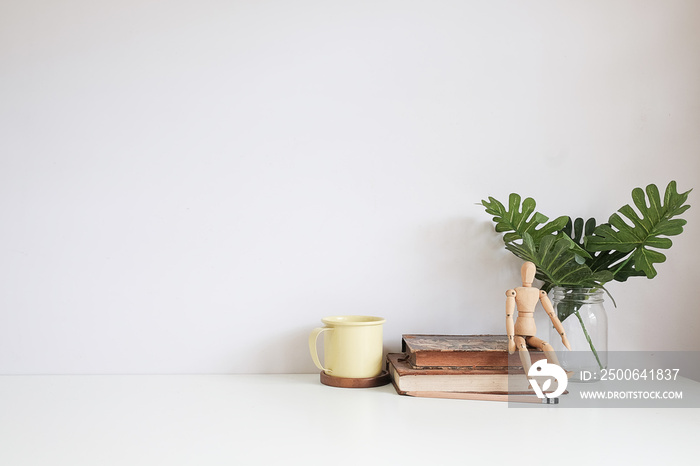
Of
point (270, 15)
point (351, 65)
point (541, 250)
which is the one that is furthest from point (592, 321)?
point (270, 15)

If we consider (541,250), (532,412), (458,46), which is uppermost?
(458,46)

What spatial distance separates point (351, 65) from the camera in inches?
47.9

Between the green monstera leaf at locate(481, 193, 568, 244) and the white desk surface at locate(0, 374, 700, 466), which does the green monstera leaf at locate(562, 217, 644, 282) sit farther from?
the white desk surface at locate(0, 374, 700, 466)

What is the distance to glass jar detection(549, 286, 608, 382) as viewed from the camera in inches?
42.8

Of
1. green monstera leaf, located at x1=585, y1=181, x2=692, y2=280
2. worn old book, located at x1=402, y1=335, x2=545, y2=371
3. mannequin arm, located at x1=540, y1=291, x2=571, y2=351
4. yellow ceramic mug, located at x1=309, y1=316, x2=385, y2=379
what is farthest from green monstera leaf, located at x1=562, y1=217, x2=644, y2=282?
yellow ceramic mug, located at x1=309, y1=316, x2=385, y2=379

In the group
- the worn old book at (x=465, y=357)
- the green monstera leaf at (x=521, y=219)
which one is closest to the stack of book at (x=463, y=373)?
the worn old book at (x=465, y=357)

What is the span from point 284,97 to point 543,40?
56 cm

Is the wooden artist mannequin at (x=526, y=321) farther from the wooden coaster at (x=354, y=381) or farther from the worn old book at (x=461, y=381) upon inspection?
the wooden coaster at (x=354, y=381)

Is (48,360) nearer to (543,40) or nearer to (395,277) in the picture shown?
(395,277)

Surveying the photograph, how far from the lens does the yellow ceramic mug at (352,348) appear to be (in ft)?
3.48

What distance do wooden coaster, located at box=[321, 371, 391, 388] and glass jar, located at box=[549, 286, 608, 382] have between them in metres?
0.32

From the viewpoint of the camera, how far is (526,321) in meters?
1.00
